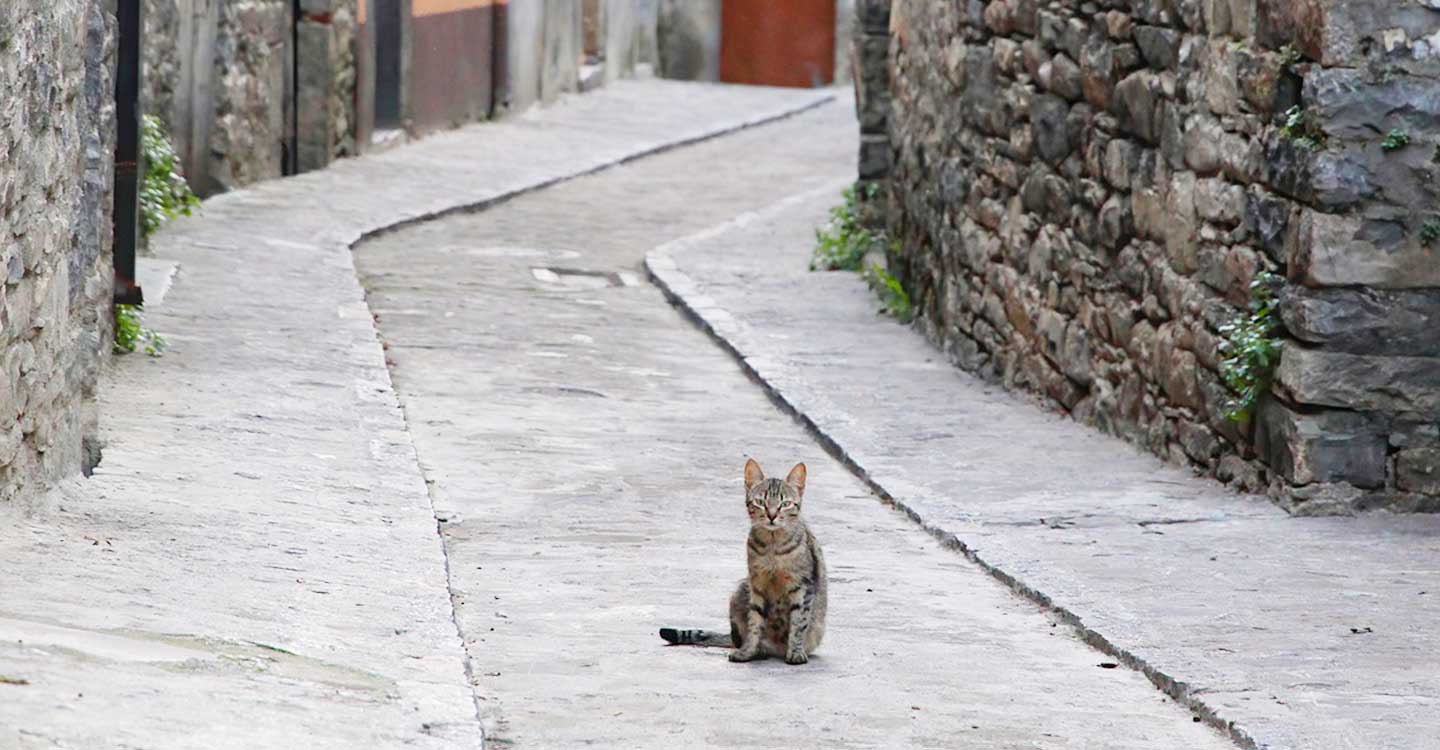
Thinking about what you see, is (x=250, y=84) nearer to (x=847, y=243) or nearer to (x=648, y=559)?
(x=847, y=243)

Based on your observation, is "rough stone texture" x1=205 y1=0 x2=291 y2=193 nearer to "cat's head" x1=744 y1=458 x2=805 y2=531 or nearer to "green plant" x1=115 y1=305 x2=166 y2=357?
"green plant" x1=115 y1=305 x2=166 y2=357

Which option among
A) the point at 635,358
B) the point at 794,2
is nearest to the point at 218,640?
the point at 635,358

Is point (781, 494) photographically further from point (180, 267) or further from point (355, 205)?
point (355, 205)

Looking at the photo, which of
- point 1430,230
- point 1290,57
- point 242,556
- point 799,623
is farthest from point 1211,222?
point 242,556

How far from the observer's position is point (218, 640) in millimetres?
5199

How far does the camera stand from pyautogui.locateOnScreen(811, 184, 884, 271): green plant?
14.6m

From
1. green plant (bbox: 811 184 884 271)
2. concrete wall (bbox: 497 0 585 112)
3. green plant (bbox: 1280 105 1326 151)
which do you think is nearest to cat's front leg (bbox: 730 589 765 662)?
green plant (bbox: 1280 105 1326 151)

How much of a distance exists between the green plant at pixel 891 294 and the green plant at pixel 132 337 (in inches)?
174

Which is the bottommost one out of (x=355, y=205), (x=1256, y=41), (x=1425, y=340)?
(x=355, y=205)

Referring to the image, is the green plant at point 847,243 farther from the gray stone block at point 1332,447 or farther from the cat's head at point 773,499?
the cat's head at point 773,499

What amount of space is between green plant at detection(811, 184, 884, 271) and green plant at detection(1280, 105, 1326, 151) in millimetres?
6822

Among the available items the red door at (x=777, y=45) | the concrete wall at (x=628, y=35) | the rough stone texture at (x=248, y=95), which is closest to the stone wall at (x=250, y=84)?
the rough stone texture at (x=248, y=95)

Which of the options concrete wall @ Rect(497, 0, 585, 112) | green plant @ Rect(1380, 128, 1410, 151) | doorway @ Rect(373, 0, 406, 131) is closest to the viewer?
green plant @ Rect(1380, 128, 1410, 151)

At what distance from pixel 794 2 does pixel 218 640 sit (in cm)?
2574
